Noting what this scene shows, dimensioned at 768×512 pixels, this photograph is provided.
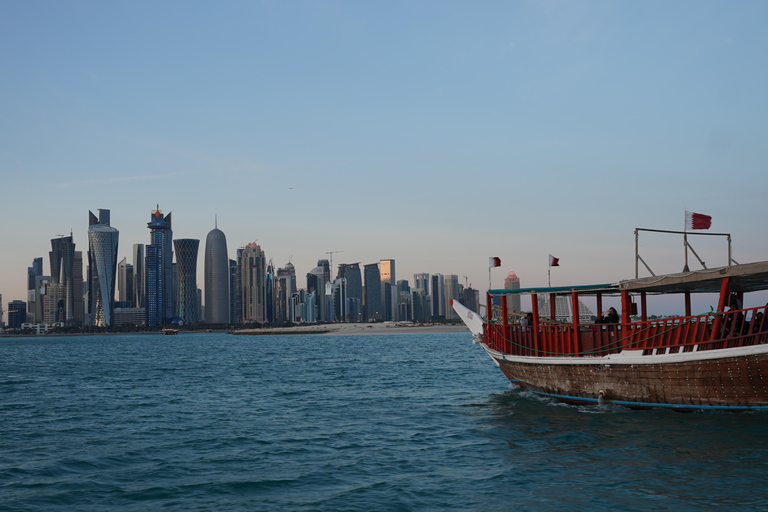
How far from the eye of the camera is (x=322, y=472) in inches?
543

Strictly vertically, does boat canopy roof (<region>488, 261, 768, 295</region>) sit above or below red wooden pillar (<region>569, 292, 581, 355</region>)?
above

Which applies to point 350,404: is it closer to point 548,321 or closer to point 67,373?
point 548,321

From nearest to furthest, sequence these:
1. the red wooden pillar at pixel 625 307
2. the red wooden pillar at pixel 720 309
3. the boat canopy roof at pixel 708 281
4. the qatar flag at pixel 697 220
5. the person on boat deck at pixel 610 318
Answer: the boat canopy roof at pixel 708 281
the red wooden pillar at pixel 720 309
the qatar flag at pixel 697 220
the red wooden pillar at pixel 625 307
the person on boat deck at pixel 610 318

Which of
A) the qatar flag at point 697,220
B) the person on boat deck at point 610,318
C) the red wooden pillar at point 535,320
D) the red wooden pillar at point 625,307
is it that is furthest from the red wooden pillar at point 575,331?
the qatar flag at point 697,220

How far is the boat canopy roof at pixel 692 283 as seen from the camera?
16672mm

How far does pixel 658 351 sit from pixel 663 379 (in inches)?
33.3

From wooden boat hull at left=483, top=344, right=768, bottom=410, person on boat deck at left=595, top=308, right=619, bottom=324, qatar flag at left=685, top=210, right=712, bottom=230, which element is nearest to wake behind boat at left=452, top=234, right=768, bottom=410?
wooden boat hull at left=483, top=344, right=768, bottom=410

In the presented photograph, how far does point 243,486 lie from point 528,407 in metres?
12.8

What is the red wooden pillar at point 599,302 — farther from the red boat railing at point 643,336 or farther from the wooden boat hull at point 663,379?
the wooden boat hull at point 663,379

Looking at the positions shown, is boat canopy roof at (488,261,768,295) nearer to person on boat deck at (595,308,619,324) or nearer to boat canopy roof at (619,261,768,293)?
boat canopy roof at (619,261,768,293)

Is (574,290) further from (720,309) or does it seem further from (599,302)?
(720,309)

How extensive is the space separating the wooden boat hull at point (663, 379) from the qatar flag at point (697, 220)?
4.43m

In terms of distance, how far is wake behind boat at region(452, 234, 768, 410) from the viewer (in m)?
16.6

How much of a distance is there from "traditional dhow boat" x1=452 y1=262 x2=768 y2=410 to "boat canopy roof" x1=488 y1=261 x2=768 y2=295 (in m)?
0.03
